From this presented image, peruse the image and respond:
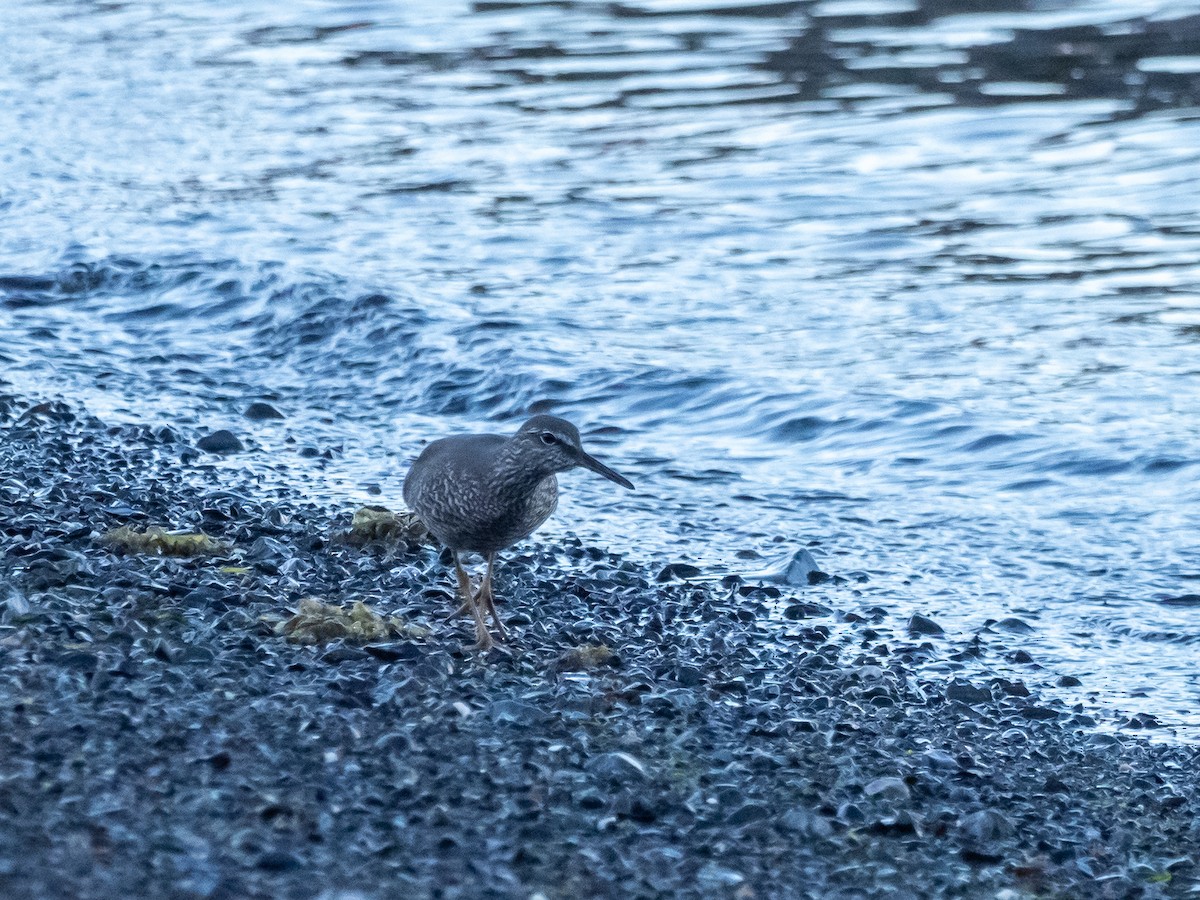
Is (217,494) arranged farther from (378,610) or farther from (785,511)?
(785,511)

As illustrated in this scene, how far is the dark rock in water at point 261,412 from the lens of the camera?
12.8m

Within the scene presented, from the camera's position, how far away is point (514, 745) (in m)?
6.61

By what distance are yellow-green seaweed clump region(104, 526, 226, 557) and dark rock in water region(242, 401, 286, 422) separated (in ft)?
Result: 13.0

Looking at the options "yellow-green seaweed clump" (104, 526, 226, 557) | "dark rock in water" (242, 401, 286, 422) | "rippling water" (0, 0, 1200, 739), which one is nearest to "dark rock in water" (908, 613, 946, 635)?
"rippling water" (0, 0, 1200, 739)

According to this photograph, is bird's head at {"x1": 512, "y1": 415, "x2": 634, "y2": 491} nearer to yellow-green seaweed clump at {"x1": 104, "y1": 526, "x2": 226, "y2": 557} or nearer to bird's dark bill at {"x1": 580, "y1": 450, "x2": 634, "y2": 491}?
bird's dark bill at {"x1": 580, "y1": 450, "x2": 634, "y2": 491}

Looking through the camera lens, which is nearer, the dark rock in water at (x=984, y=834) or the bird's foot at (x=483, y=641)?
the dark rock in water at (x=984, y=834)

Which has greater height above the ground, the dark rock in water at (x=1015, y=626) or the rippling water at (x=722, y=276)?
the rippling water at (x=722, y=276)

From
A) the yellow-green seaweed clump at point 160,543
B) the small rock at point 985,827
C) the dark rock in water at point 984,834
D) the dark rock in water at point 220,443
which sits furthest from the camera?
the dark rock in water at point 220,443

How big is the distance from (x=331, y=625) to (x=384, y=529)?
6.62 feet

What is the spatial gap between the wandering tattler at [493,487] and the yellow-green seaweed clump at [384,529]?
3.52 feet

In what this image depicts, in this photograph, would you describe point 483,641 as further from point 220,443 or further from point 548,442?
point 220,443

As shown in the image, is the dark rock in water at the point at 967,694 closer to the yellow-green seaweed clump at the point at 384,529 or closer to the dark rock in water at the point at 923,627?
the dark rock in water at the point at 923,627

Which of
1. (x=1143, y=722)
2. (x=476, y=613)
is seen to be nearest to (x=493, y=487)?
(x=476, y=613)

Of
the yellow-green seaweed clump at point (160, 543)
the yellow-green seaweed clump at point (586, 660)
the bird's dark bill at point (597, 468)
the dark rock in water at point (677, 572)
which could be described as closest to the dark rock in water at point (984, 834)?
the yellow-green seaweed clump at point (586, 660)
